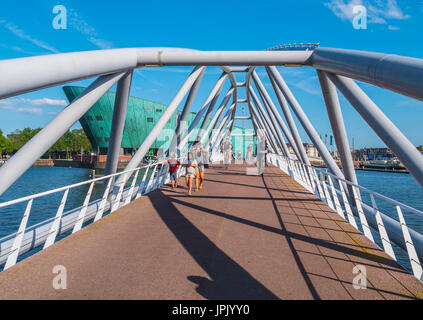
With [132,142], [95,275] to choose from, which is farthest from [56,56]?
[132,142]

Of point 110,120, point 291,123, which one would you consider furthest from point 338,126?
point 110,120

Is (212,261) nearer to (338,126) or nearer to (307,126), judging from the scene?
(338,126)

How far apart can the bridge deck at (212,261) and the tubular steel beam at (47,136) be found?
1295 millimetres

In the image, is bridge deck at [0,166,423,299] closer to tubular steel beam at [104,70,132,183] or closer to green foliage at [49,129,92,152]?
tubular steel beam at [104,70,132,183]

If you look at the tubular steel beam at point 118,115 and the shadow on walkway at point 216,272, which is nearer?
the shadow on walkway at point 216,272

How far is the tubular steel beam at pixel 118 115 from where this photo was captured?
7223mm

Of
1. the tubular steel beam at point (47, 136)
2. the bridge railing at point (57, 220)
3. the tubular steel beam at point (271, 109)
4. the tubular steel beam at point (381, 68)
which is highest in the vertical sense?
the tubular steel beam at point (271, 109)

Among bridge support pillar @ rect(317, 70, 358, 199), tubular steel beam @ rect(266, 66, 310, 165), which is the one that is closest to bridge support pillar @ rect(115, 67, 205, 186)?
tubular steel beam @ rect(266, 66, 310, 165)

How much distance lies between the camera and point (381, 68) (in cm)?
389

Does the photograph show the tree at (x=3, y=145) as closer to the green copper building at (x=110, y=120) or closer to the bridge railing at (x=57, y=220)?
the green copper building at (x=110, y=120)

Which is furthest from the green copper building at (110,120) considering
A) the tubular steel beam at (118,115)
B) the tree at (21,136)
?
the tubular steel beam at (118,115)

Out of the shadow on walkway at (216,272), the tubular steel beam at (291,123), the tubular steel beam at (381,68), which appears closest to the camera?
the shadow on walkway at (216,272)

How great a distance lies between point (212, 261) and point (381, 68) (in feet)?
11.9
